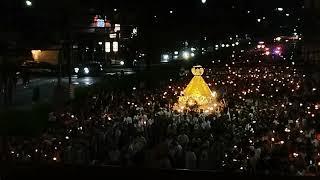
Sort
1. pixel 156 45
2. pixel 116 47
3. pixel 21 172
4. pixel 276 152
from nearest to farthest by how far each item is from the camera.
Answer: pixel 21 172
pixel 276 152
pixel 156 45
pixel 116 47

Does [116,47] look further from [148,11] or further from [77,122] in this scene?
[77,122]

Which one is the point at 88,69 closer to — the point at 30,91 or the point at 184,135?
the point at 30,91

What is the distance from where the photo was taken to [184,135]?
13.4 metres

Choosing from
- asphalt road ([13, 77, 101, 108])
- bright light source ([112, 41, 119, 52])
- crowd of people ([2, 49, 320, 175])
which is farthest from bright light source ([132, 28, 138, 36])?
crowd of people ([2, 49, 320, 175])

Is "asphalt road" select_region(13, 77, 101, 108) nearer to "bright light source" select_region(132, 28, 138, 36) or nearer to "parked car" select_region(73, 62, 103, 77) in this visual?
"parked car" select_region(73, 62, 103, 77)

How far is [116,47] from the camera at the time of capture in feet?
153

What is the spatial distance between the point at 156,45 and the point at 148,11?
3071 mm

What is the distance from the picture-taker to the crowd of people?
11.4 metres

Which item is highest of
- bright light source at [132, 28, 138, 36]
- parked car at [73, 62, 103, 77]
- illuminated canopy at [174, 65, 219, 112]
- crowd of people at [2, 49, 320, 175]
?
bright light source at [132, 28, 138, 36]

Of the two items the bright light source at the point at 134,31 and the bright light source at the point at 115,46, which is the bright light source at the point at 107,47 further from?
the bright light source at the point at 134,31

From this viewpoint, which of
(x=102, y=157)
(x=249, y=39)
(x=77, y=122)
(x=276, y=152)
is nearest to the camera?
(x=276, y=152)

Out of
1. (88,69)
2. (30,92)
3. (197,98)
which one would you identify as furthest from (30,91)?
(88,69)

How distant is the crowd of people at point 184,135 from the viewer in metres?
11.4

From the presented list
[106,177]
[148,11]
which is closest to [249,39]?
[148,11]
